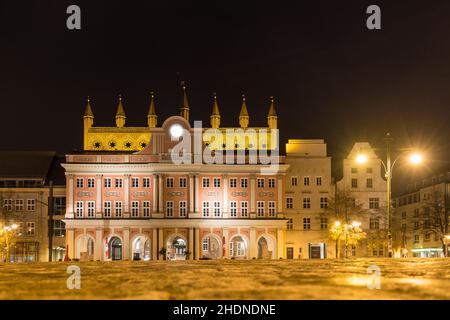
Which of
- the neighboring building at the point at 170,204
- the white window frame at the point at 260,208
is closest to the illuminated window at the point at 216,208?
the neighboring building at the point at 170,204

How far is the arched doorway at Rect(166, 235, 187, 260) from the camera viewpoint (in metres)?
99.1

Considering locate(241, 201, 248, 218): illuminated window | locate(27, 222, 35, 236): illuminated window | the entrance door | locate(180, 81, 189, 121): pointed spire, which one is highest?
locate(180, 81, 189, 121): pointed spire

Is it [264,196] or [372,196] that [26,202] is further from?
[372,196]

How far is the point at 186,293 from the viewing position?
25.7ft

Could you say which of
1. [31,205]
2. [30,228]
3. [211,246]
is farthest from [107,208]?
[211,246]

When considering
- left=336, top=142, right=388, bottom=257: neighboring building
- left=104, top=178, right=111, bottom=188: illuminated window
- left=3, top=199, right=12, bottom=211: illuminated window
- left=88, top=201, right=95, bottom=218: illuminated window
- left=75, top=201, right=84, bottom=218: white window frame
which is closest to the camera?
left=75, top=201, right=84, bottom=218: white window frame

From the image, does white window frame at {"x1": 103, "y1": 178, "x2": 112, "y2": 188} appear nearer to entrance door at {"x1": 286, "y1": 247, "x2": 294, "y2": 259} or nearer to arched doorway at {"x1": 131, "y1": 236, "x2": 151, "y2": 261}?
arched doorway at {"x1": 131, "y1": 236, "x2": 151, "y2": 261}

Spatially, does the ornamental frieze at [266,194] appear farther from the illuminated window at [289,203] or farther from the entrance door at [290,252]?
the entrance door at [290,252]

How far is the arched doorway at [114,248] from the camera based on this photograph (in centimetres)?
10000

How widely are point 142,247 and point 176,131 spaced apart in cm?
1622

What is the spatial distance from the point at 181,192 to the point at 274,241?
45.8 ft

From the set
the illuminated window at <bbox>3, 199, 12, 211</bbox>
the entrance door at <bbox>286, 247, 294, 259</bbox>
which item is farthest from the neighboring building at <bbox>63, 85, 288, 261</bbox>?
the illuminated window at <bbox>3, 199, 12, 211</bbox>

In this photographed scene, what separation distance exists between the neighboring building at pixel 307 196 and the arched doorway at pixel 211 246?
10.1 meters

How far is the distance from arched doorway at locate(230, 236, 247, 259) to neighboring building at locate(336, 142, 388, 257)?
14.5 m
